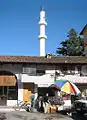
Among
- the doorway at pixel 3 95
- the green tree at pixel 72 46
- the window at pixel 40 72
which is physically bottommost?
the doorway at pixel 3 95

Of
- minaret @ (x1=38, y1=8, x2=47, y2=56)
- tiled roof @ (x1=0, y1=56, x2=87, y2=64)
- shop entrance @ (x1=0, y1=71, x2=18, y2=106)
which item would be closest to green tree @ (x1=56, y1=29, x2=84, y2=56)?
minaret @ (x1=38, y1=8, x2=47, y2=56)

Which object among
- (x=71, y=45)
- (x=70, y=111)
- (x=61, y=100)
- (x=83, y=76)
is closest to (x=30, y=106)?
(x=61, y=100)

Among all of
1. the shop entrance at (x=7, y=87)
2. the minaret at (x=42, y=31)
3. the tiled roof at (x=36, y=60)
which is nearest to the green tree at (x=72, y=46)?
the minaret at (x=42, y=31)

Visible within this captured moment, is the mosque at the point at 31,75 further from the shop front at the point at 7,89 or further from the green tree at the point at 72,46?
the green tree at the point at 72,46

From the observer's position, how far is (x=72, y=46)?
191 ft

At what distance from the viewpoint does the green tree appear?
56.8 m

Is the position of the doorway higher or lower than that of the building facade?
lower

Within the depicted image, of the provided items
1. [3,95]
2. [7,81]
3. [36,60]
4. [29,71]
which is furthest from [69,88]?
[3,95]

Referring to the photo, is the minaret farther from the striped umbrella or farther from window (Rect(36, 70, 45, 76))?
the striped umbrella

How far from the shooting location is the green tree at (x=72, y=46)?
56775mm

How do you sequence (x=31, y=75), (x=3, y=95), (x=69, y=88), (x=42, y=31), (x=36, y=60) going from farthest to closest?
(x=42, y=31) < (x=36, y=60) < (x=31, y=75) < (x=3, y=95) < (x=69, y=88)

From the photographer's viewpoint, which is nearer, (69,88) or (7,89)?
(69,88)

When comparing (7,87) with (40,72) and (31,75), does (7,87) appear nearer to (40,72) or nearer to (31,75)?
(31,75)

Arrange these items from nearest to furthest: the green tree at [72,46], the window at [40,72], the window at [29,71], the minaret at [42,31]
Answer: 1. the window at [29,71]
2. the window at [40,72]
3. the minaret at [42,31]
4. the green tree at [72,46]
